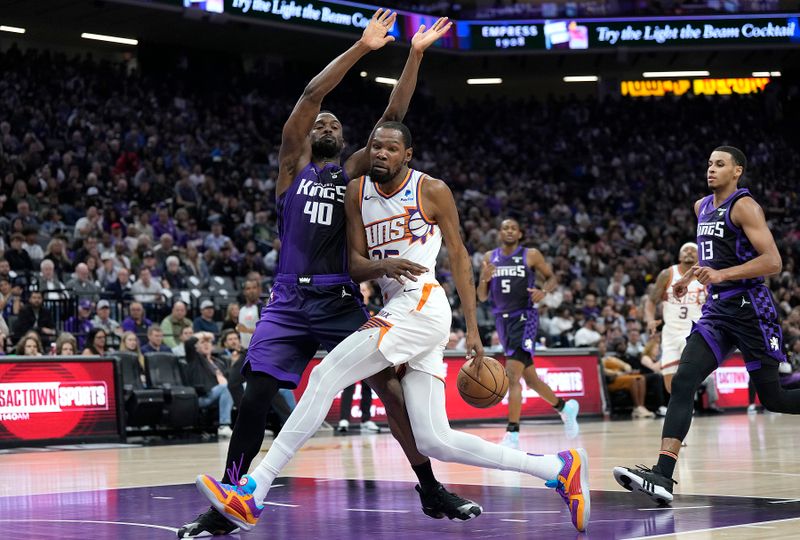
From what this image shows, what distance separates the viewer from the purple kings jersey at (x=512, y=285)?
13.2 meters

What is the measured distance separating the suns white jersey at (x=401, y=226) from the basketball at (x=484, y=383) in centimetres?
57

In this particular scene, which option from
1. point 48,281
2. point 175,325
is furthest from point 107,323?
point 48,281

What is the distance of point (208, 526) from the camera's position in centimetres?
594

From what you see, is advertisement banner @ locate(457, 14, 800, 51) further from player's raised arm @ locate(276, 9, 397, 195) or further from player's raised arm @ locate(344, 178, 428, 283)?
player's raised arm @ locate(344, 178, 428, 283)

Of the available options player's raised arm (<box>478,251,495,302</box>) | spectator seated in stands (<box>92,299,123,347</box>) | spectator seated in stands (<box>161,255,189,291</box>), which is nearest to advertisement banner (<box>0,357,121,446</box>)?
spectator seated in stands (<box>92,299,123,347</box>)

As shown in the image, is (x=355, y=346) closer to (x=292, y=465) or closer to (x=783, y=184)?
(x=292, y=465)

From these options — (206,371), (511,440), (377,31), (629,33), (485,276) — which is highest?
(629,33)

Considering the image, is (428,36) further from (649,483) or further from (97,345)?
(97,345)

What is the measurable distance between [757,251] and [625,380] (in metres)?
12.1

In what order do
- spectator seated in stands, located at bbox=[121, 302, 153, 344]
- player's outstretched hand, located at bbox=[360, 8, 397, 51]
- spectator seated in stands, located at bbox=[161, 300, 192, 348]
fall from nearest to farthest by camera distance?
player's outstretched hand, located at bbox=[360, 8, 397, 51] → spectator seated in stands, located at bbox=[161, 300, 192, 348] → spectator seated in stands, located at bbox=[121, 302, 153, 344]

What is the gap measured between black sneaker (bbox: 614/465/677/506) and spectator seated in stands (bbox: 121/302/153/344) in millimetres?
11068

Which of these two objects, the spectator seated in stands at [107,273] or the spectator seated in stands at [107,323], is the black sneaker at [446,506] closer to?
the spectator seated in stands at [107,323]

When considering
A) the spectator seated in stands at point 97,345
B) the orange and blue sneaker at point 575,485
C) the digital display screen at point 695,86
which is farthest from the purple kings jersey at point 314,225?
the digital display screen at point 695,86

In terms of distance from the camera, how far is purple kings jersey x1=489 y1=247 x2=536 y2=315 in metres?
13.2
